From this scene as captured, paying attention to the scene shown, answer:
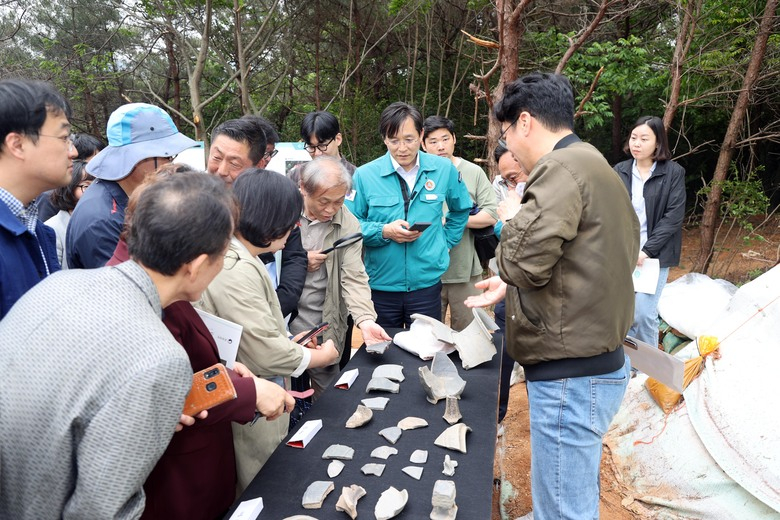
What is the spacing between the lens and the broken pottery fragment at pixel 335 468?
1507mm

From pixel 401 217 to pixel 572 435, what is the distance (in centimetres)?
171

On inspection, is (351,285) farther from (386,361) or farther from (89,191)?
(89,191)

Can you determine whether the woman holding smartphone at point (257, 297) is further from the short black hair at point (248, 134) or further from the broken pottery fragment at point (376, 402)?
the short black hair at point (248, 134)

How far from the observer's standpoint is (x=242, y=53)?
7371 millimetres

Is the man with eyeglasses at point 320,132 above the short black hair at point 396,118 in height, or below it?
below

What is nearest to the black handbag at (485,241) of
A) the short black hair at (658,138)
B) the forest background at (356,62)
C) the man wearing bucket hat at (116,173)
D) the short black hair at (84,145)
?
the short black hair at (658,138)

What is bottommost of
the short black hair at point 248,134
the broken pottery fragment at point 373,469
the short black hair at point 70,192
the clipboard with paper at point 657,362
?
the broken pottery fragment at point 373,469

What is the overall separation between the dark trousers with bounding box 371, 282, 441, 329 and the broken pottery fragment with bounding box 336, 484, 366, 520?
5.53 ft

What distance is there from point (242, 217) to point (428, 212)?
154cm

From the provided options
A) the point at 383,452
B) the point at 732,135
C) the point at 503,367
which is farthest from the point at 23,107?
the point at 732,135

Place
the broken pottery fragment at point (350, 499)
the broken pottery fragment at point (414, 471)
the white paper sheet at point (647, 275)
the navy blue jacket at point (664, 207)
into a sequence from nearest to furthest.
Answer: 1. the broken pottery fragment at point (350, 499)
2. the broken pottery fragment at point (414, 471)
3. the white paper sheet at point (647, 275)
4. the navy blue jacket at point (664, 207)

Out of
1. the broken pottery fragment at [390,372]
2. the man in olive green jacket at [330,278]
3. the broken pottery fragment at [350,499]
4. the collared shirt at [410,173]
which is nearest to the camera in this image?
the broken pottery fragment at [350,499]

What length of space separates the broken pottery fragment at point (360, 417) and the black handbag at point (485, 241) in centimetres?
193

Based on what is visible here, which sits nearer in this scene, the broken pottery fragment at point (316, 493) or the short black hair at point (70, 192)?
the broken pottery fragment at point (316, 493)
